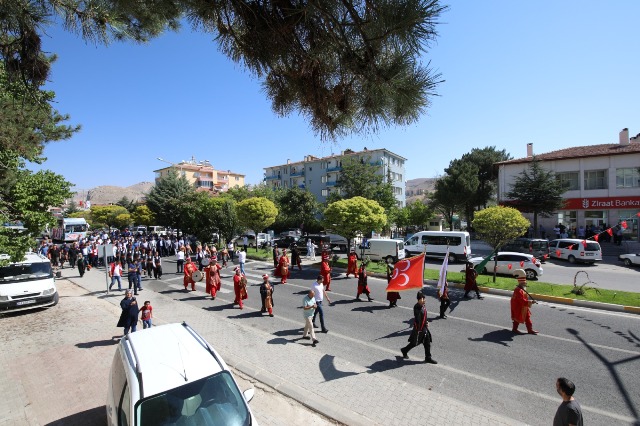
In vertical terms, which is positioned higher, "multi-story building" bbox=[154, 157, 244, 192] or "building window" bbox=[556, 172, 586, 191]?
"multi-story building" bbox=[154, 157, 244, 192]

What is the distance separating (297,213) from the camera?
42.7 m

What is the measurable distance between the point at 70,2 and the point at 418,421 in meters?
7.83

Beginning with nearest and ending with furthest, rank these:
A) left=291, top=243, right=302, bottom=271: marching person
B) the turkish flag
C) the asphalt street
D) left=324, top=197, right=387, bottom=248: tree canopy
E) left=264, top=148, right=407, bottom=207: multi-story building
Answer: the asphalt street < the turkish flag < left=324, top=197, right=387, bottom=248: tree canopy < left=291, top=243, right=302, bottom=271: marching person < left=264, top=148, right=407, bottom=207: multi-story building

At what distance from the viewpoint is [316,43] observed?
11.8 ft

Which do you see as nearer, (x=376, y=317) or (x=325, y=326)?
(x=325, y=326)

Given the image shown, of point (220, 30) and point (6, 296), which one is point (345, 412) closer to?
point (220, 30)

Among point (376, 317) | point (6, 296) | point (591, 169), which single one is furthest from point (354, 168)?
point (6, 296)

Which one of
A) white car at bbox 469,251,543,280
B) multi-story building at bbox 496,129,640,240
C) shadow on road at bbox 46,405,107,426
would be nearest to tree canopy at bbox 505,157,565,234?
multi-story building at bbox 496,129,640,240

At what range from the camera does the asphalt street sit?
5895mm

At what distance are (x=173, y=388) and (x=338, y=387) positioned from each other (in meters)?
3.49

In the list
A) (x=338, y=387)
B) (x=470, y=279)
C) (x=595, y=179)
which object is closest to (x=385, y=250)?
(x=470, y=279)

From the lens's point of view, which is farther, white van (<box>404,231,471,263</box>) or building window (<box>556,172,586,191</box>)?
building window (<box>556,172,586,191</box>)

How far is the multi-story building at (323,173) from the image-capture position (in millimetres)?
59969

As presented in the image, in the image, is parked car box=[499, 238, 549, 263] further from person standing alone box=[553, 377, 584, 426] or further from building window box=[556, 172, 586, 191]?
person standing alone box=[553, 377, 584, 426]
